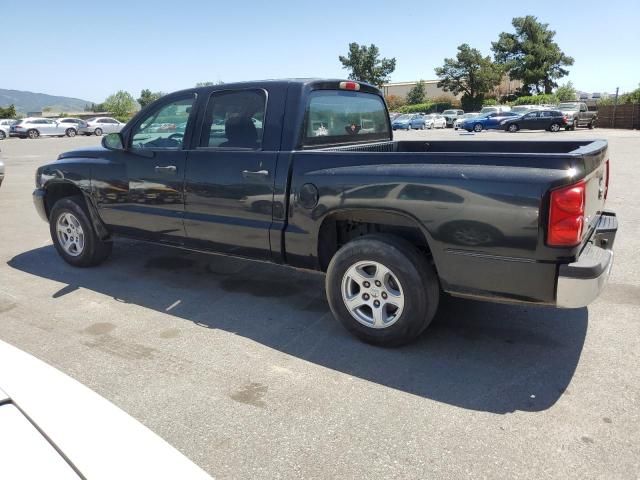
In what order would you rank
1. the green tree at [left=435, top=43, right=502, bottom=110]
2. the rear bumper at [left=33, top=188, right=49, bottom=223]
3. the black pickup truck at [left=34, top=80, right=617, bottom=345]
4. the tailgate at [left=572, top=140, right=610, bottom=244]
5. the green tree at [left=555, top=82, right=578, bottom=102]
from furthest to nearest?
1. the green tree at [left=435, top=43, right=502, bottom=110]
2. the green tree at [left=555, top=82, right=578, bottom=102]
3. the rear bumper at [left=33, top=188, right=49, bottom=223]
4. the tailgate at [left=572, top=140, right=610, bottom=244]
5. the black pickup truck at [left=34, top=80, right=617, bottom=345]

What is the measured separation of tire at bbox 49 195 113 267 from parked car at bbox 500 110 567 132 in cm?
3220

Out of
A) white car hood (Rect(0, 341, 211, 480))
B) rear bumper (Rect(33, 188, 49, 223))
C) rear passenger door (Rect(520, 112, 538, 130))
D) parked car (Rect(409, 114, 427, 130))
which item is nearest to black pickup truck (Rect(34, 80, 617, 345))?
rear bumper (Rect(33, 188, 49, 223))

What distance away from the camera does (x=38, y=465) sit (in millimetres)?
1344

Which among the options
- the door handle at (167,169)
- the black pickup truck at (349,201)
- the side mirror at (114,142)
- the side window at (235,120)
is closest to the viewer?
the black pickup truck at (349,201)

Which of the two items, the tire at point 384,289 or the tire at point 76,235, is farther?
the tire at point 76,235

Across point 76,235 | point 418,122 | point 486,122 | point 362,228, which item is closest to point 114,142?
point 76,235

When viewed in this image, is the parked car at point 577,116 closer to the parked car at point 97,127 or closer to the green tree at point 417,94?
the parked car at point 97,127

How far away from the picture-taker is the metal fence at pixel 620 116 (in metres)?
35.8

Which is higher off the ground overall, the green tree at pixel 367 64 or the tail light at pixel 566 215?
the green tree at pixel 367 64

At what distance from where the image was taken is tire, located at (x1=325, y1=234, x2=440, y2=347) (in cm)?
334

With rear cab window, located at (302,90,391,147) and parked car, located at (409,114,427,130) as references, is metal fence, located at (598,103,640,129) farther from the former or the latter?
rear cab window, located at (302,90,391,147)

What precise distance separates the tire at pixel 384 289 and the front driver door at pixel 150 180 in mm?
1714

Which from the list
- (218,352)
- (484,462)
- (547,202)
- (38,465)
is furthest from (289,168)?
(38,465)

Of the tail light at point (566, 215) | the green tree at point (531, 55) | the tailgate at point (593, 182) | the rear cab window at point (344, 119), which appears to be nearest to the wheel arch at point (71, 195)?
the rear cab window at point (344, 119)
